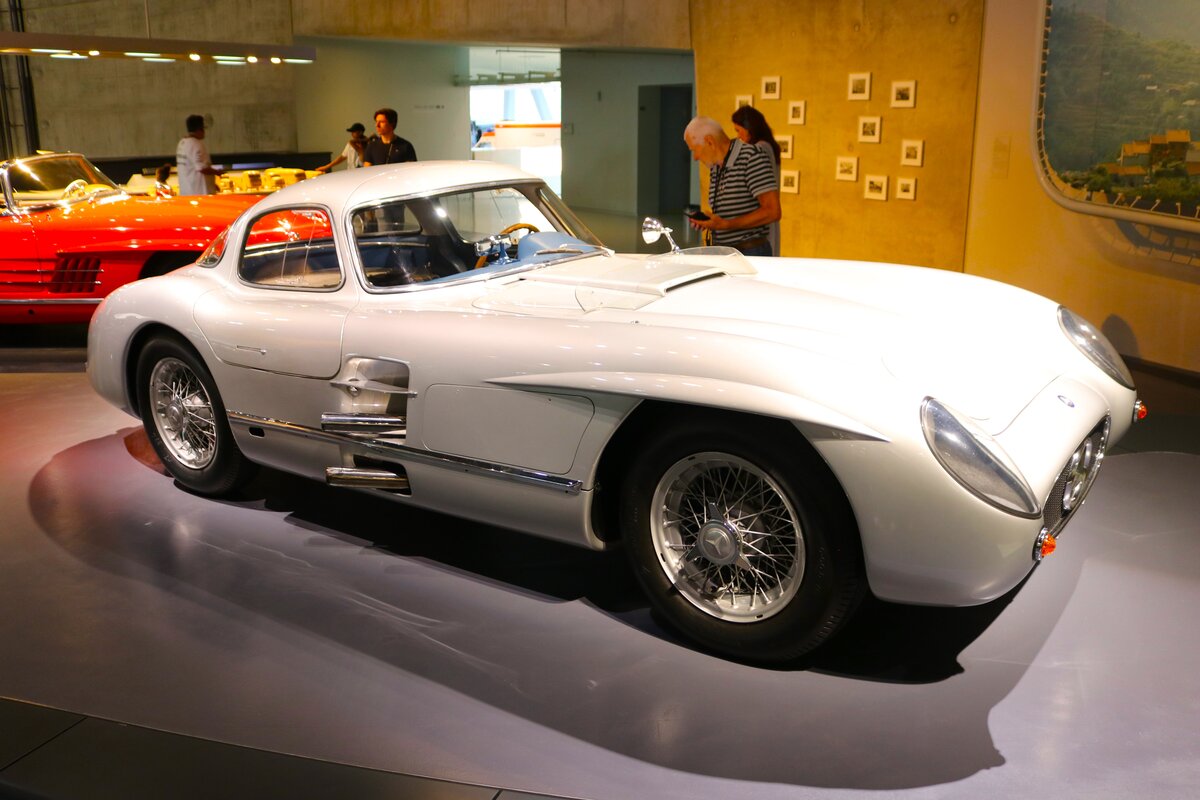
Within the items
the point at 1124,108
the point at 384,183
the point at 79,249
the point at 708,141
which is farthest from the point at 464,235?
the point at 1124,108

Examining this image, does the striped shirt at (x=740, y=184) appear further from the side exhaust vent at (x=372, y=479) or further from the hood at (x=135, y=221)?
the hood at (x=135, y=221)

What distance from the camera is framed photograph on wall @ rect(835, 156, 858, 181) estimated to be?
8.58m

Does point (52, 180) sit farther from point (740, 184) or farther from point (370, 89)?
point (370, 89)

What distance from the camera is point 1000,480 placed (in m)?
2.63

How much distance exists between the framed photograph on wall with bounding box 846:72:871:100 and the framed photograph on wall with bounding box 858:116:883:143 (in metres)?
0.17

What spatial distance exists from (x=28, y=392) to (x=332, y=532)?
3234 millimetres

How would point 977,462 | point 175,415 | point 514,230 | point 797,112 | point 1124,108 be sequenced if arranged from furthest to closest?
point 797,112, point 1124,108, point 175,415, point 514,230, point 977,462

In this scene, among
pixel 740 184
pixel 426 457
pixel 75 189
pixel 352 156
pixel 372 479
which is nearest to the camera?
pixel 426 457

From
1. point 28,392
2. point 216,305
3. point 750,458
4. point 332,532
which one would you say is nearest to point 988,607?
point 750,458

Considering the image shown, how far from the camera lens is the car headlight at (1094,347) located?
3.52m

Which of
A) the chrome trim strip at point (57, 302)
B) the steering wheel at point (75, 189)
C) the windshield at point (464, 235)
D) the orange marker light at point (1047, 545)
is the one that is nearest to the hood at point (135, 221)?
the steering wheel at point (75, 189)

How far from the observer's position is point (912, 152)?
8.06m

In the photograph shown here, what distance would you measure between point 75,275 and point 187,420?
10.1ft

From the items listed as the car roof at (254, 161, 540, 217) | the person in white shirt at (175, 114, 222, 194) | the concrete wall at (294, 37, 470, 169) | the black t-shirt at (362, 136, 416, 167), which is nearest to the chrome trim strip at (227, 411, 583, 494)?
the car roof at (254, 161, 540, 217)
